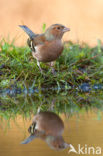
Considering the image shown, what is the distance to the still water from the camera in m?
2.78

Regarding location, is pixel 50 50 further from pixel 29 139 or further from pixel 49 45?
pixel 29 139

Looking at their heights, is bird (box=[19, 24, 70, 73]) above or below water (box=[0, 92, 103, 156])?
above

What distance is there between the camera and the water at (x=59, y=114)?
288 cm

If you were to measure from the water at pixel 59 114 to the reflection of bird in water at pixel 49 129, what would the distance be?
0.06 meters

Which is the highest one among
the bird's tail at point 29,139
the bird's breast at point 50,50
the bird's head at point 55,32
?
the bird's head at point 55,32

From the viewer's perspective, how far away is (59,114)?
14.6 feet


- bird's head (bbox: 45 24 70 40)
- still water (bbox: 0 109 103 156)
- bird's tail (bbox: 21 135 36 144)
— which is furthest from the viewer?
bird's head (bbox: 45 24 70 40)

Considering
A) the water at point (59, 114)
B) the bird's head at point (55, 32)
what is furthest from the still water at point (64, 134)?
the bird's head at point (55, 32)

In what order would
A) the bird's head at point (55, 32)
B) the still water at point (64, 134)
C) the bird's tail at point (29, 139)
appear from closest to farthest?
the still water at point (64, 134) → the bird's tail at point (29, 139) → the bird's head at point (55, 32)

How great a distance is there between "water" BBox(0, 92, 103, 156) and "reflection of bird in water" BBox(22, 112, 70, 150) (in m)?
0.06

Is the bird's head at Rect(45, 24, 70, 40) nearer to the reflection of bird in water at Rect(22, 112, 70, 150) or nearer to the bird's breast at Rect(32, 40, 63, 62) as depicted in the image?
the bird's breast at Rect(32, 40, 63, 62)

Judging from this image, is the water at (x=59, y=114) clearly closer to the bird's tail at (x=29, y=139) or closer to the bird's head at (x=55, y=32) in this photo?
the bird's tail at (x=29, y=139)

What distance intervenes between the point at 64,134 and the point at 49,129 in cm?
24

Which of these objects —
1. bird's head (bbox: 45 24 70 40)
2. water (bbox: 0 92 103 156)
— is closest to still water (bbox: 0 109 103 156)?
water (bbox: 0 92 103 156)
